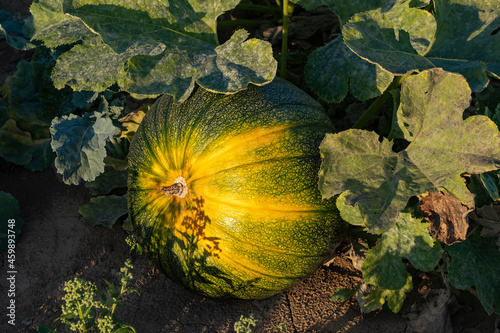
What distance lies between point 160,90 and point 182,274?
34.4 inches

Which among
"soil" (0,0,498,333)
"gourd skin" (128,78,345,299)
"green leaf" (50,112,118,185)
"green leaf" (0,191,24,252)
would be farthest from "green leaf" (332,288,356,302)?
"green leaf" (0,191,24,252)

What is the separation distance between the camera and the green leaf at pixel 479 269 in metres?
2.31

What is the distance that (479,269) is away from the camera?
2389mm

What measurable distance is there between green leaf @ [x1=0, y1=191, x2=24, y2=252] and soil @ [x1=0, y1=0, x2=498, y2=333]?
6 centimetres

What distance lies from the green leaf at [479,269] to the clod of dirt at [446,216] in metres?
0.19

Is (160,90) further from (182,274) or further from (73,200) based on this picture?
(73,200)

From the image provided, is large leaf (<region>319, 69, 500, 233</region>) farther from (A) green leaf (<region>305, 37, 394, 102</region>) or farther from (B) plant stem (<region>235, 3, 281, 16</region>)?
(B) plant stem (<region>235, 3, 281, 16</region>)

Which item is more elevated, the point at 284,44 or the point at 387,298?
the point at 284,44

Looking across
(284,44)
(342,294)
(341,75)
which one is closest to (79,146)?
(284,44)

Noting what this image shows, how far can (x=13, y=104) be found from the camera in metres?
3.33

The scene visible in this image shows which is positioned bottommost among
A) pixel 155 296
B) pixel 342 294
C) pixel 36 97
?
pixel 155 296

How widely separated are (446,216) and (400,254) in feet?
0.86

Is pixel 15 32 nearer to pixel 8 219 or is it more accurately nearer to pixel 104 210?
pixel 8 219

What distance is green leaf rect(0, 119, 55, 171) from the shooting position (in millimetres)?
3232
